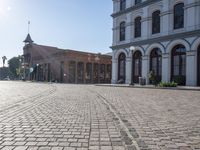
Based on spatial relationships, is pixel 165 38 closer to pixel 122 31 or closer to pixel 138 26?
pixel 138 26

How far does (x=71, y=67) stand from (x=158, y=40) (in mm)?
31496

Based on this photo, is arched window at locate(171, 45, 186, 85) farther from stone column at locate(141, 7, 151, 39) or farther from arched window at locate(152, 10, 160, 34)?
stone column at locate(141, 7, 151, 39)

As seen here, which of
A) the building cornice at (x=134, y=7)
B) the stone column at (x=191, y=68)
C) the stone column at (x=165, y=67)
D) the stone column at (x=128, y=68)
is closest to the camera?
the stone column at (x=191, y=68)

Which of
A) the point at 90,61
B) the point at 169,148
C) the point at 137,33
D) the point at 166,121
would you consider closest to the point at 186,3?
the point at 137,33

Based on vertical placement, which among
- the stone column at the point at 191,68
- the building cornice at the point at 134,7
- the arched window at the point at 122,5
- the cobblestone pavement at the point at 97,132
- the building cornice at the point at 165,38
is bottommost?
the cobblestone pavement at the point at 97,132

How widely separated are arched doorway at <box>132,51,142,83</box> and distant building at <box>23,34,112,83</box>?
25.4 m

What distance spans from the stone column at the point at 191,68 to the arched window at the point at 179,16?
3634mm

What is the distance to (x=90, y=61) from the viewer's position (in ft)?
215

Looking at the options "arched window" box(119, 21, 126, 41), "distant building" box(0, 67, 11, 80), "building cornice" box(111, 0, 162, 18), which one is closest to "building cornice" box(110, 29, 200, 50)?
"arched window" box(119, 21, 126, 41)

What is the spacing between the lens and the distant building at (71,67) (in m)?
62.1

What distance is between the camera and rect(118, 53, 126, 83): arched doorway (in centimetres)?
4053

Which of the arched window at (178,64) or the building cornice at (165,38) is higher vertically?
the building cornice at (165,38)

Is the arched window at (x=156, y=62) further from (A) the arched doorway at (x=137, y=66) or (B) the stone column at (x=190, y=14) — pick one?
(B) the stone column at (x=190, y=14)

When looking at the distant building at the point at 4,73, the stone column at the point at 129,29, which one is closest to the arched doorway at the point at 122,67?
the stone column at the point at 129,29
